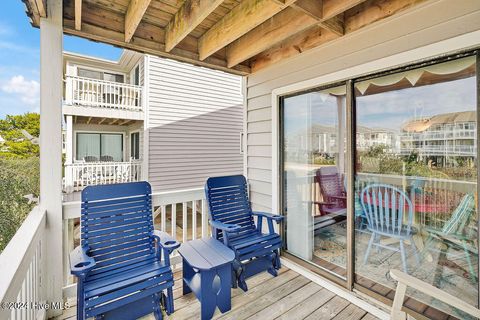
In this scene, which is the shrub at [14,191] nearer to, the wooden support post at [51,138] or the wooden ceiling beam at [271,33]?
the wooden support post at [51,138]

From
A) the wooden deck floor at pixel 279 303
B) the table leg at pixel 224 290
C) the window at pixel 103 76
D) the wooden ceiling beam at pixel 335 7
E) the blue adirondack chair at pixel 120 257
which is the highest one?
the window at pixel 103 76

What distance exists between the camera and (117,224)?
234cm

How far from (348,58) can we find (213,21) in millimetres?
1478

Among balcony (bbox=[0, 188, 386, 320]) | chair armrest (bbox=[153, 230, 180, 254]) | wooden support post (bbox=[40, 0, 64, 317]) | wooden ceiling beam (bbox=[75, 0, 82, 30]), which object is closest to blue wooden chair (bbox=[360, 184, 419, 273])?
balcony (bbox=[0, 188, 386, 320])

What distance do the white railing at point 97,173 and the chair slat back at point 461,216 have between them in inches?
287

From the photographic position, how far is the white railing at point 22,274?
38.6 inches

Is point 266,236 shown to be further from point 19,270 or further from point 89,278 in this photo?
point 19,270

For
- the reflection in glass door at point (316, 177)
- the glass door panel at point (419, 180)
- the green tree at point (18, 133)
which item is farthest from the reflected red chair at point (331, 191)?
→ the green tree at point (18, 133)

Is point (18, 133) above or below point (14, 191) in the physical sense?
above

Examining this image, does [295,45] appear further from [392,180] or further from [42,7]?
[42,7]

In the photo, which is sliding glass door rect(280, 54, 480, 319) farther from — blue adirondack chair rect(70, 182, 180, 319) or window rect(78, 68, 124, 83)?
window rect(78, 68, 124, 83)

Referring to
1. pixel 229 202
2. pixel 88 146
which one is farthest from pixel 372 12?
pixel 88 146

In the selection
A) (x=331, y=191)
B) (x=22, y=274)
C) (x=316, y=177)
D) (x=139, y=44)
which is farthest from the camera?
(x=316, y=177)

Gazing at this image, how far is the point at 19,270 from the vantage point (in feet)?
3.76
